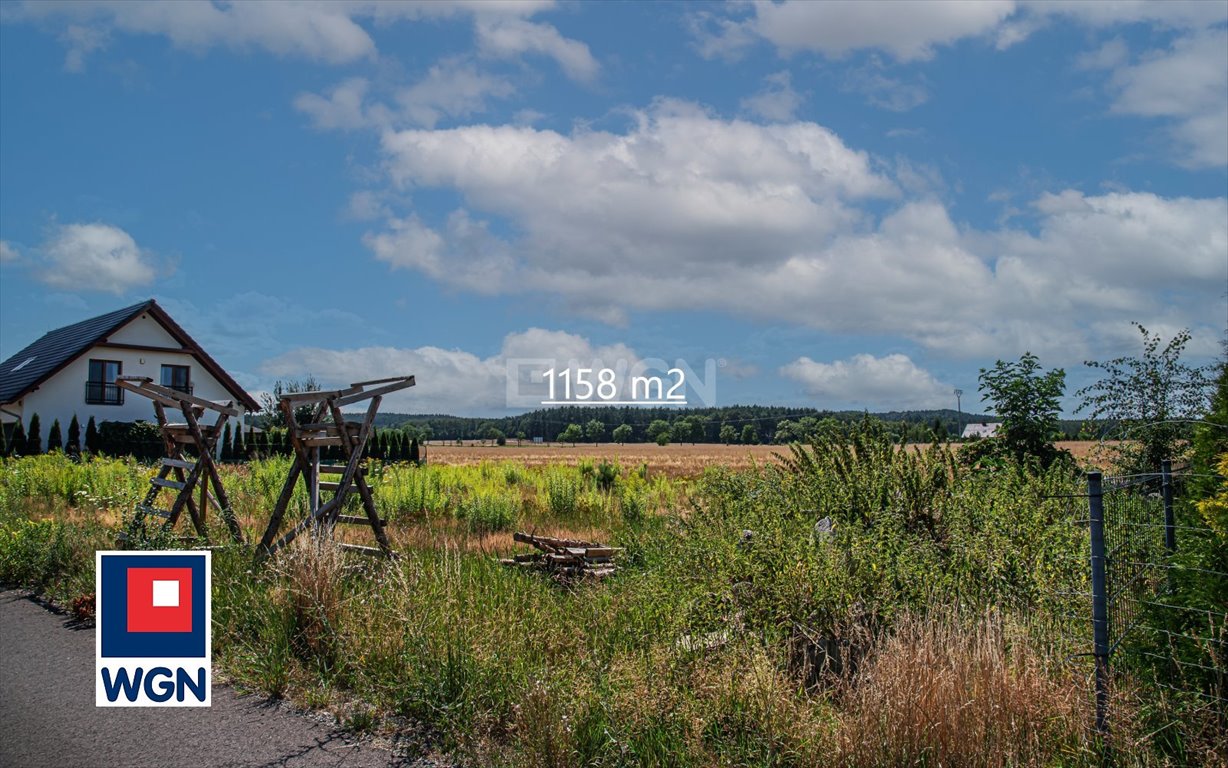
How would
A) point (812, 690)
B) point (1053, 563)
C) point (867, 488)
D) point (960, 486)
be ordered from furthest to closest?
1. point (960, 486)
2. point (867, 488)
3. point (1053, 563)
4. point (812, 690)

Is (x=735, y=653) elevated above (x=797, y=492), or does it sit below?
below

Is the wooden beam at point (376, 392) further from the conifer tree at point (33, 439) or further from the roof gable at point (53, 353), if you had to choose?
the roof gable at point (53, 353)

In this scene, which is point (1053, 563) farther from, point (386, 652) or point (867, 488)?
point (386, 652)

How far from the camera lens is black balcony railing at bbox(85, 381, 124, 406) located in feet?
129

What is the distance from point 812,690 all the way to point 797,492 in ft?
13.4

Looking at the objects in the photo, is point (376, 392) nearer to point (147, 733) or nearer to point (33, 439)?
point (147, 733)

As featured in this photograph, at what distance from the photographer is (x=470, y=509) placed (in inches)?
575

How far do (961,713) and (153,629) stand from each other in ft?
20.9

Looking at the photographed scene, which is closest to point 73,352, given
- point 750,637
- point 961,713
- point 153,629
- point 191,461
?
point 191,461

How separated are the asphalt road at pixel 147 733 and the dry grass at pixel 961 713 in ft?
8.40

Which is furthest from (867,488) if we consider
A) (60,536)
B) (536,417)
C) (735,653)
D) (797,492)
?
(536,417)

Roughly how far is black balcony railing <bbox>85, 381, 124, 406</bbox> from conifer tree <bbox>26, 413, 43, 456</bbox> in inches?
133

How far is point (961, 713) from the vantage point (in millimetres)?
4117

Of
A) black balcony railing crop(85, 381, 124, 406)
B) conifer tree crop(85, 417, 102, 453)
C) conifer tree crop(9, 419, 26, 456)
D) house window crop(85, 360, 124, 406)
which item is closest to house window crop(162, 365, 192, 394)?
house window crop(85, 360, 124, 406)
